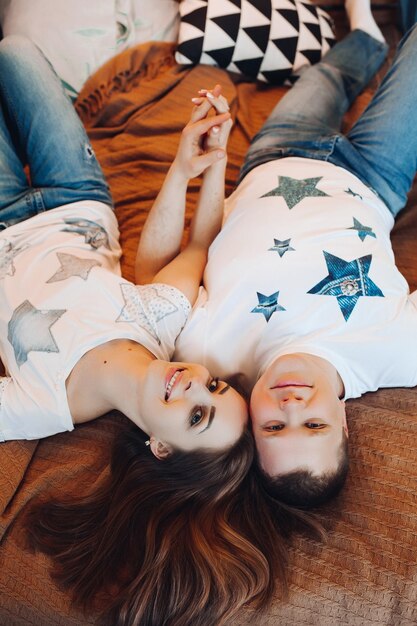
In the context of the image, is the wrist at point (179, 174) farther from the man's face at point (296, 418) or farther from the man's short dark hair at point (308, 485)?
the man's short dark hair at point (308, 485)

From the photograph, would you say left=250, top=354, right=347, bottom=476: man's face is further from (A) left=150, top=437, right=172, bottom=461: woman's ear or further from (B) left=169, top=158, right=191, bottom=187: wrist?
(B) left=169, top=158, right=191, bottom=187: wrist

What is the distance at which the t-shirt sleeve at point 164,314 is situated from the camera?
1181 mm

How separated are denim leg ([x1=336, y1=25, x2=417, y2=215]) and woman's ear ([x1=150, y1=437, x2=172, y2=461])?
77 centimetres

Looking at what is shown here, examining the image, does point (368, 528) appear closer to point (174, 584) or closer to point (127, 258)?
point (174, 584)

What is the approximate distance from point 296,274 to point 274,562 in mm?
519

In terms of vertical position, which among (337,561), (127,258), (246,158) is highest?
(246,158)

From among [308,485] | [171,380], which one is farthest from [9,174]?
[308,485]

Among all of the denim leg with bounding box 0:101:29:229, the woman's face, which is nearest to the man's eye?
the woman's face

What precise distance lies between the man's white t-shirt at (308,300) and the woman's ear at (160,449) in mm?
201

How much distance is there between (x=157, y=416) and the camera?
1014 millimetres

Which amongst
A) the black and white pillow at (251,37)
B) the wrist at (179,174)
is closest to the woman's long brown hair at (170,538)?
the wrist at (179,174)

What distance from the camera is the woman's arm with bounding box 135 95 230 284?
4.11 feet

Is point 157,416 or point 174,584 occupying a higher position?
point 157,416

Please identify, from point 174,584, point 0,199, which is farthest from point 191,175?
point 174,584
